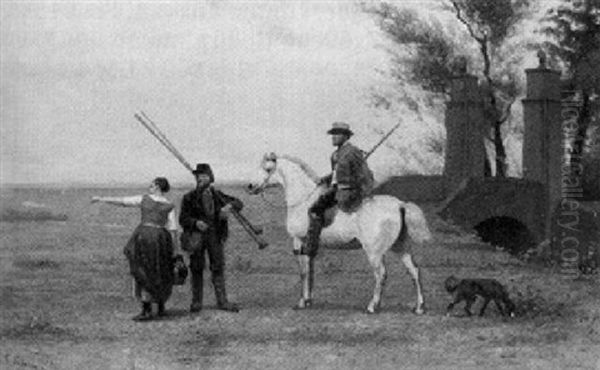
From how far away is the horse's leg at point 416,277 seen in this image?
22.5 ft

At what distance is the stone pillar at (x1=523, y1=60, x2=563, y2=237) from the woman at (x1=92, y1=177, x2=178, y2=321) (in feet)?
12.3

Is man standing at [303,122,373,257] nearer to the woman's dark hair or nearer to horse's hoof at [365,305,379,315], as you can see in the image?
horse's hoof at [365,305,379,315]

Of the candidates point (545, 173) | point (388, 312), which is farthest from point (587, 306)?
point (545, 173)

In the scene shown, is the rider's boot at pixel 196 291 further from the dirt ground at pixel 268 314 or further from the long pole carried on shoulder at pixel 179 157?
the long pole carried on shoulder at pixel 179 157

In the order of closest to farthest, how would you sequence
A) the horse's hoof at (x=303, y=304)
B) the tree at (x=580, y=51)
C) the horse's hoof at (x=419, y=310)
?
the horse's hoof at (x=419, y=310) → the horse's hoof at (x=303, y=304) → the tree at (x=580, y=51)

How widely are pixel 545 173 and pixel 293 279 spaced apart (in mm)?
3035

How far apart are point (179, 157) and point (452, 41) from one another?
2968 millimetres

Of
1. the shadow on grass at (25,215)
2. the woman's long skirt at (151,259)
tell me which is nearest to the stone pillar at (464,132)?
the woman's long skirt at (151,259)

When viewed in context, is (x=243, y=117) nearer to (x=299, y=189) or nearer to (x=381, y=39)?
(x=299, y=189)

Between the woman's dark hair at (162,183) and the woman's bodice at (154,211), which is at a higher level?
the woman's dark hair at (162,183)

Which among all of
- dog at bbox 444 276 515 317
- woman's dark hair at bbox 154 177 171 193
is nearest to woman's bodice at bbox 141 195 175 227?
woman's dark hair at bbox 154 177 171 193

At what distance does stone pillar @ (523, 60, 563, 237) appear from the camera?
9312 millimetres

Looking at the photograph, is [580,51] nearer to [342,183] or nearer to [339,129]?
[339,129]

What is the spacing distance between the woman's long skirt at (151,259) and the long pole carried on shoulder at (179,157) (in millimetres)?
500
